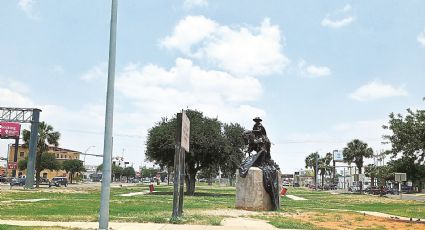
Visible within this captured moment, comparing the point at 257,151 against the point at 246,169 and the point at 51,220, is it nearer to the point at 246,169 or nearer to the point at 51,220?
the point at 246,169

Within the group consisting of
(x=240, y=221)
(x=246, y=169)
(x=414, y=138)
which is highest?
(x=414, y=138)

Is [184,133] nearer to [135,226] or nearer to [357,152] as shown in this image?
[135,226]

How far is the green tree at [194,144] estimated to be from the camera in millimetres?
51156

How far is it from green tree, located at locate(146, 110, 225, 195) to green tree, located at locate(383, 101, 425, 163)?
28.8 metres

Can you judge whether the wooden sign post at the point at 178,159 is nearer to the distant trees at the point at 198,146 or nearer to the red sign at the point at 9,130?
the distant trees at the point at 198,146

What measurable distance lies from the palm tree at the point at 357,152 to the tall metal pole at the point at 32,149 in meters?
65.1

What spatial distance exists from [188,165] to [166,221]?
38106mm

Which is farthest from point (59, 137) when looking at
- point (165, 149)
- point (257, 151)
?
point (257, 151)

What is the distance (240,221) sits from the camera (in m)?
17.5

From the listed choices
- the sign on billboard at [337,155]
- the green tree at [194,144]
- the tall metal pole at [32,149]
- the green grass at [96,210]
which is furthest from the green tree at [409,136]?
the sign on billboard at [337,155]

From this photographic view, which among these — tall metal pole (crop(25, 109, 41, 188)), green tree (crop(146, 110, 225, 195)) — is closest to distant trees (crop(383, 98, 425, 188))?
green tree (crop(146, 110, 225, 195))

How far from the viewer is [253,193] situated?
23.3 meters

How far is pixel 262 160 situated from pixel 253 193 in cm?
199

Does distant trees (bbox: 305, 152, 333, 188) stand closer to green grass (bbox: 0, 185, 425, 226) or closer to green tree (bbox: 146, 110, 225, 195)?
green tree (bbox: 146, 110, 225, 195)
